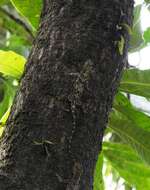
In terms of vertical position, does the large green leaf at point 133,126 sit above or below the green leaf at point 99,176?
above

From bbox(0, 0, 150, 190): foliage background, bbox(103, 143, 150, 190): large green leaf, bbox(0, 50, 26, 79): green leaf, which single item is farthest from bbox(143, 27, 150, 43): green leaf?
bbox(0, 50, 26, 79): green leaf

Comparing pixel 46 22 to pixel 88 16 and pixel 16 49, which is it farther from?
pixel 16 49

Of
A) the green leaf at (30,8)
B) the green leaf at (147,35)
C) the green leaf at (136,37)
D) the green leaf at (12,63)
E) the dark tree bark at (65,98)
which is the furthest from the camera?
the green leaf at (147,35)

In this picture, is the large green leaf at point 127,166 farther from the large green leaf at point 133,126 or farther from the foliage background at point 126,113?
the large green leaf at point 133,126

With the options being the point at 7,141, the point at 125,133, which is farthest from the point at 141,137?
the point at 7,141

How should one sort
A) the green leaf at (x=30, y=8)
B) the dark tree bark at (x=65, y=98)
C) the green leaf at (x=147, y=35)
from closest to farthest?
the dark tree bark at (x=65, y=98) → the green leaf at (x=30, y=8) → the green leaf at (x=147, y=35)

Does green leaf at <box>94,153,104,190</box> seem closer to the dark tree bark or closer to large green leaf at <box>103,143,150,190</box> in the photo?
large green leaf at <box>103,143,150,190</box>

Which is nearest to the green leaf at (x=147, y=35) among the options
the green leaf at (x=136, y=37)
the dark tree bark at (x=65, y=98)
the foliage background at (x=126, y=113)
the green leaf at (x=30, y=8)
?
the foliage background at (x=126, y=113)
